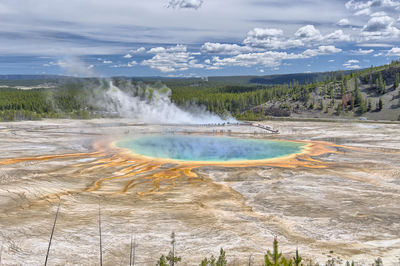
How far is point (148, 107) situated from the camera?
123 meters

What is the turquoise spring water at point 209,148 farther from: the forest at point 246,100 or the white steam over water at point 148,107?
the forest at point 246,100

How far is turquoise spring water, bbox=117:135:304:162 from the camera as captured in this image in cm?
4528

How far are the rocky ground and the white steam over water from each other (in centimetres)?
7256

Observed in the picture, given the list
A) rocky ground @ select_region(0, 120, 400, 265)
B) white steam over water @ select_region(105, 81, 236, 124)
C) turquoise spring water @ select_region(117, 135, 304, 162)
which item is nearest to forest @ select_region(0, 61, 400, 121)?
white steam over water @ select_region(105, 81, 236, 124)

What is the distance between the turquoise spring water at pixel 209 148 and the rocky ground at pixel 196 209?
566cm

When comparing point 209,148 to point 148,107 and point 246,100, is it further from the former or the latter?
point 246,100

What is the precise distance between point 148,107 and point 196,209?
101638 millimetres

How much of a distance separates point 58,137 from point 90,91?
76.3 meters

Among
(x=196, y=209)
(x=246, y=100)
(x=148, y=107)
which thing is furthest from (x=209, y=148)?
(x=246, y=100)

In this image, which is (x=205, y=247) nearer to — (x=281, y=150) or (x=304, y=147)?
(x=281, y=150)

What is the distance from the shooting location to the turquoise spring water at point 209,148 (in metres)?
45.3

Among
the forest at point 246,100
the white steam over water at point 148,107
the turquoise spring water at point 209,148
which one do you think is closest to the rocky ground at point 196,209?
the turquoise spring water at point 209,148

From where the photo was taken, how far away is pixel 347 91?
134875mm

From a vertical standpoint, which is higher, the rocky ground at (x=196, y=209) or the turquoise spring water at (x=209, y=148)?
the turquoise spring water at (x=209, y=148)
